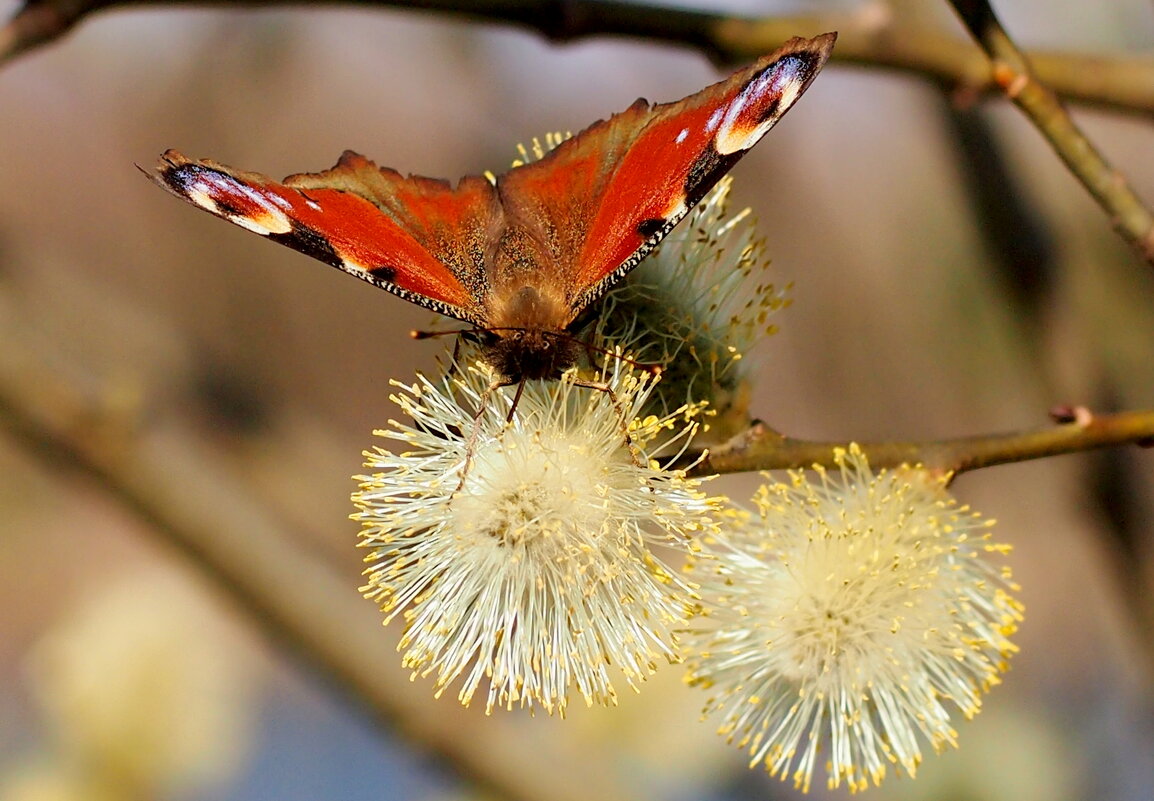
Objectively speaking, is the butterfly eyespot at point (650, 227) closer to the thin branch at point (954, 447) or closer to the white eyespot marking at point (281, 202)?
the thin branch at point (954, 447)

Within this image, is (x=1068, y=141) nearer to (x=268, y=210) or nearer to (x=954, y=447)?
(x=954, y=447)

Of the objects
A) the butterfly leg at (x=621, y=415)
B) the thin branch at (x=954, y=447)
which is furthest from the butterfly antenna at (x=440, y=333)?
the thin branch at (x=954, y=447)

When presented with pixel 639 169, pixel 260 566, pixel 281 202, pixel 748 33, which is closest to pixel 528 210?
pixel 639 169

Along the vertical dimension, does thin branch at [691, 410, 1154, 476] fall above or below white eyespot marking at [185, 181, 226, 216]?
above

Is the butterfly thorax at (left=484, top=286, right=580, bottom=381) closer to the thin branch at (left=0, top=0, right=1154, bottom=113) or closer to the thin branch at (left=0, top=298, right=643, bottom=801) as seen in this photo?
the thin branch at (left=0, top=0, right=1154, bottom=113)

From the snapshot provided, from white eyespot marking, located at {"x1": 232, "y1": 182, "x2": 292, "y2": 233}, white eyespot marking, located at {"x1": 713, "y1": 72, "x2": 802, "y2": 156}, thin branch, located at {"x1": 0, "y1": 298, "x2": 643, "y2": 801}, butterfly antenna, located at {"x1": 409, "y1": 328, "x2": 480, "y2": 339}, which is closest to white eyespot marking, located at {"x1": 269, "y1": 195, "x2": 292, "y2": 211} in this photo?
white eyespot marking, located at {"x1": 232, "y1": 182, "x2": 292, "y2": 233}

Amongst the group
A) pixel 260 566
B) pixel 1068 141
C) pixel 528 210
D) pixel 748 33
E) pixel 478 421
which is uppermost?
pixel 748 33
